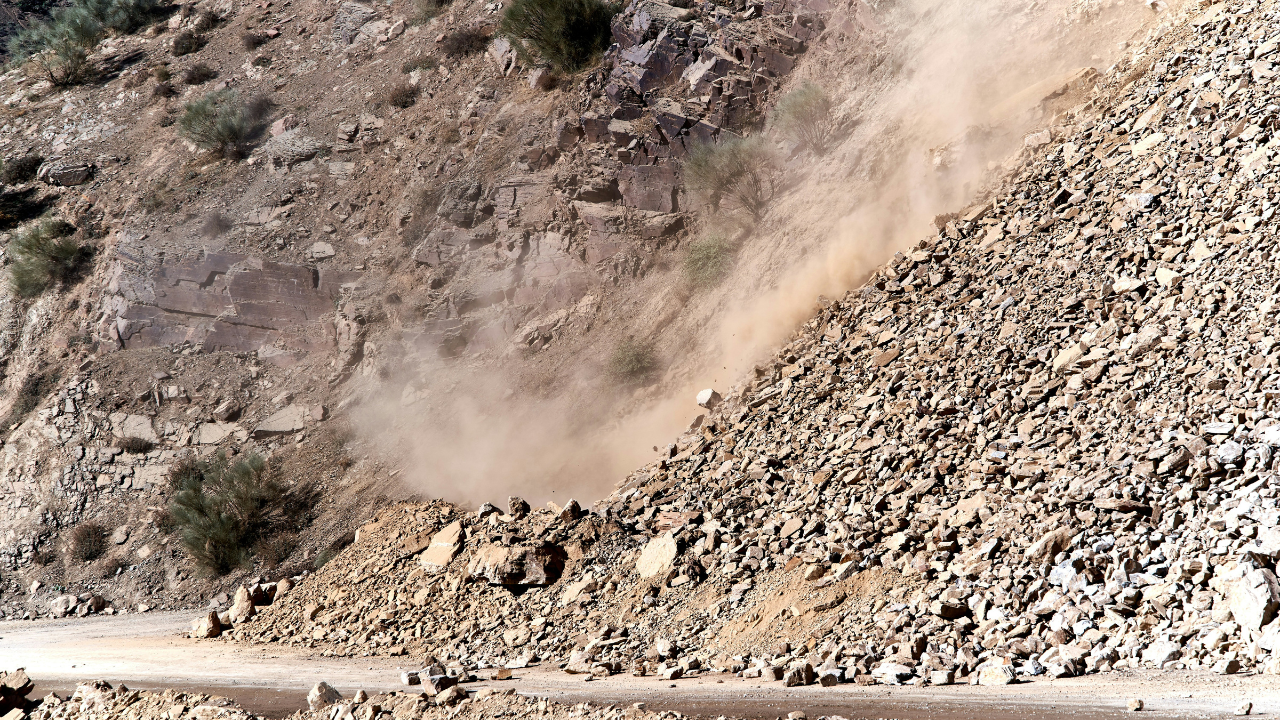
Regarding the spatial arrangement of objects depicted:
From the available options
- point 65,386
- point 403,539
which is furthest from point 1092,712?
point 65,386

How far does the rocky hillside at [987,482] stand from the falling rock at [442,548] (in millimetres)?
52

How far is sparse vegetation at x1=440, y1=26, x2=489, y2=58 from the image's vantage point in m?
24.0

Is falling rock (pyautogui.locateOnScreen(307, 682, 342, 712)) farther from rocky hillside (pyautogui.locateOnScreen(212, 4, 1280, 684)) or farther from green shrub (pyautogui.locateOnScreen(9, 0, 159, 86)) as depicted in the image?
green shrub (pyautogui.locateOnScreen(9, 0, 159, 86))

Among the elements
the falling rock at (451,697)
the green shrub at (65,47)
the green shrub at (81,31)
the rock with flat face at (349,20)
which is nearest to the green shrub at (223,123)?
the rock with flat face at (349,20)

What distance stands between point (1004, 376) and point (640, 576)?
5239 millimetres

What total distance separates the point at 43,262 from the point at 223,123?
250 inches

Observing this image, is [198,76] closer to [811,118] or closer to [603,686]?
[811,118]


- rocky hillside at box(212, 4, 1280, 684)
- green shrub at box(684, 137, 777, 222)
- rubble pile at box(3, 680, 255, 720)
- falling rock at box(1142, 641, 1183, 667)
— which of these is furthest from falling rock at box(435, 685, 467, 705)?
green shrub at box(684, 137, 777, 222)

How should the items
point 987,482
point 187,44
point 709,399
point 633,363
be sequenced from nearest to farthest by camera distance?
point 987,482 → point 709,399 → point 633,363 → point 187,44

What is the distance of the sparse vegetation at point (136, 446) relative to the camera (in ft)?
65.0

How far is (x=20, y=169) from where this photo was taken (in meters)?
26.4

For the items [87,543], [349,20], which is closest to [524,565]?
[87,543]

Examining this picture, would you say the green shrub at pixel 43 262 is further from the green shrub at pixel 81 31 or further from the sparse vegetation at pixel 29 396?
the green shrub at pixel 81 31

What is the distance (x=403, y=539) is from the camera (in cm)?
1322
